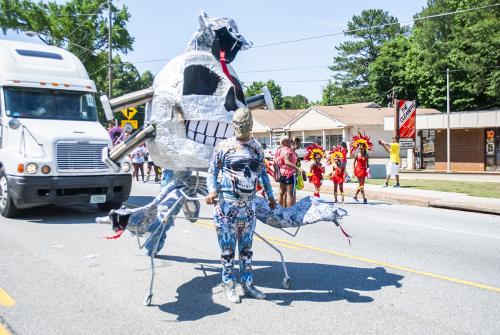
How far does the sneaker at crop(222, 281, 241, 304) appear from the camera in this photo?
5.08 meters

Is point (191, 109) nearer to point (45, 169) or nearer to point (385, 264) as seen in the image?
point (385, 264)

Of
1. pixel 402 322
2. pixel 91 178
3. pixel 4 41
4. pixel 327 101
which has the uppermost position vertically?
pixel 327 101

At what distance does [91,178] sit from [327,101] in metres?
74.7

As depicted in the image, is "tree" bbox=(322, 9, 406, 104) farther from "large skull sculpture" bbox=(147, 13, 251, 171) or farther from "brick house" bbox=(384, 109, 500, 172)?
"large skull sculpture" bbox=(147, 13, 251, 171)

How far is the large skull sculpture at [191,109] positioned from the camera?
525 cm

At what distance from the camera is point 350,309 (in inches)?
192

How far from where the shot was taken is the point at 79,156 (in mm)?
9961

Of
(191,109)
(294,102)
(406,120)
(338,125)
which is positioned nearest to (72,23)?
(338,125)

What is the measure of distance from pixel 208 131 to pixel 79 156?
545 cm

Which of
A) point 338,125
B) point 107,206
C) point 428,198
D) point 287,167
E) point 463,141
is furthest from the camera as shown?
point 338,125


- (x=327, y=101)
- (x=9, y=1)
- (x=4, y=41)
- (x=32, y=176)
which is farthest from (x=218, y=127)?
(x=327, y=101)

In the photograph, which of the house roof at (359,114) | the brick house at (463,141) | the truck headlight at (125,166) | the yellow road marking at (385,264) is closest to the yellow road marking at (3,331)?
the yellow road marking at (385,264)

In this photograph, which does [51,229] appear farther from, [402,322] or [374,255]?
[402,322]

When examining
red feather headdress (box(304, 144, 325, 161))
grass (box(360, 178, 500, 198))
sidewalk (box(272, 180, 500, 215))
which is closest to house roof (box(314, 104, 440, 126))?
grass (box(360, 178, 500, 198))
